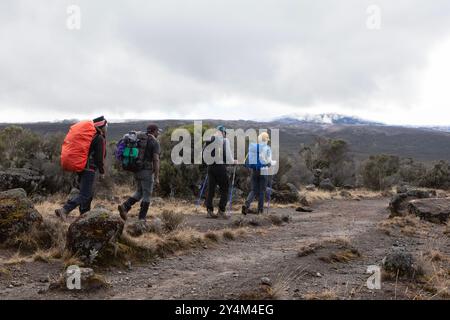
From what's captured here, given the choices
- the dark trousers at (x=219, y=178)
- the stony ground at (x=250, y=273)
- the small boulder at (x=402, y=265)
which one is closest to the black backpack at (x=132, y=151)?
the stony ground at (x=250, y=273)

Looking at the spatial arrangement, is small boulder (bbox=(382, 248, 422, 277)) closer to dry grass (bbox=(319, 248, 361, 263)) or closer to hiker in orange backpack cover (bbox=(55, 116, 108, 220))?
dry grass (bbox=(319, 248, 361, 263))

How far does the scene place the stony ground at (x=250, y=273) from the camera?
5.04 meters

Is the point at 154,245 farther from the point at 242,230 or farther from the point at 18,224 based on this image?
the point at 242,230

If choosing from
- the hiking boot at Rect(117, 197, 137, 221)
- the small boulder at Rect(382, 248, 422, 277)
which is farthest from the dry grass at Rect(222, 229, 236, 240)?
the small boulder at Rect(382, 248, 422, 277)

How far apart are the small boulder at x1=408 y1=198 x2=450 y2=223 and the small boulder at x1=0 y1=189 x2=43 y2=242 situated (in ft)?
33.0

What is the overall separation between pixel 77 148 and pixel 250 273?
11.2 ft

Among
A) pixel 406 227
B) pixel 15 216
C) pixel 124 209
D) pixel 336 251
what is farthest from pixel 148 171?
pixel 406 227

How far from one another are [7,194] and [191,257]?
3005 mm

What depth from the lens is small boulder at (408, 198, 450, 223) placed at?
12.5 m

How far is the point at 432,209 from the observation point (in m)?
12.8

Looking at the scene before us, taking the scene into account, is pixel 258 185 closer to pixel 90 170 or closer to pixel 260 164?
pixel 260 164

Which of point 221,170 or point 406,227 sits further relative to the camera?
point 406,227
